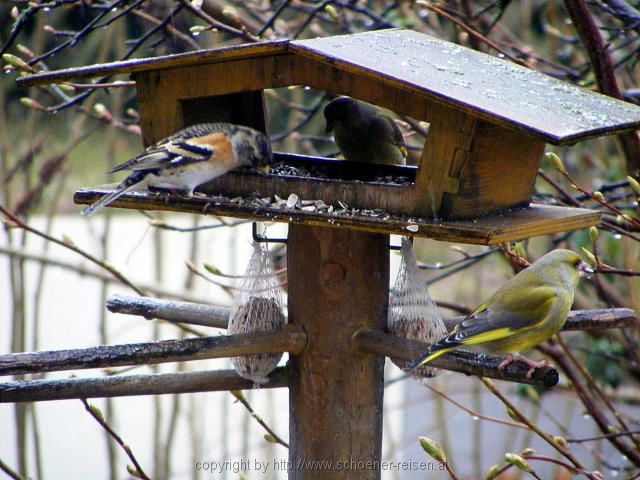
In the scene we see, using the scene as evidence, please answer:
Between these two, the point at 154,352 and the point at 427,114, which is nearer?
the point at 154,352

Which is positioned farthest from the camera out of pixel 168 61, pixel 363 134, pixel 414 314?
pixel 363 134

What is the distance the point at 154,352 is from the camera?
2.74m

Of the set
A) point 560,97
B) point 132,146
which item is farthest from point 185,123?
point 132,146

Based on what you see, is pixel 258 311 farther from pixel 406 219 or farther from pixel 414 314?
pixel 406 219

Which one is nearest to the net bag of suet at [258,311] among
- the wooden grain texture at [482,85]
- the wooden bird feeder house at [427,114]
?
the wooden bird feeder house at [427,114]

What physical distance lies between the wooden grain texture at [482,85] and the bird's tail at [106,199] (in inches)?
29.2

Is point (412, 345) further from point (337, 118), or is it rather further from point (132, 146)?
point (132, 146)

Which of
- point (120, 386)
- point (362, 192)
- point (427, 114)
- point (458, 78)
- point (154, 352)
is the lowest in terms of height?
point (120, 386)

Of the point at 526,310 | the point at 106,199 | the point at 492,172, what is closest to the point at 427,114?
the point at 492,172

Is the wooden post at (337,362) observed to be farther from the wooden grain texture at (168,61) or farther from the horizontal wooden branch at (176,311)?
the wooden grain texture at (168,61)

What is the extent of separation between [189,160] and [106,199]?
0.31 metres

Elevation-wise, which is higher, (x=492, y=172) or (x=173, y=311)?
(x=492, y=172)

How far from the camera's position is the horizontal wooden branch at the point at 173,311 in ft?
11.1

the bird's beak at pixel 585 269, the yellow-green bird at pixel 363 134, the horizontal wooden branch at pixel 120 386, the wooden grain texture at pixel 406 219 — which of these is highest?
the yellow-green bird at pixel 363 134
